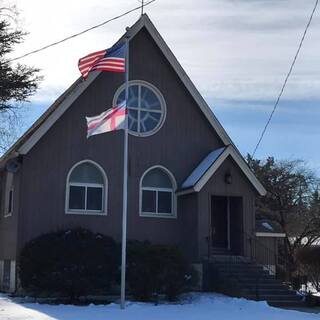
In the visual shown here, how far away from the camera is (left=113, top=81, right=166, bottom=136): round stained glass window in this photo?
22500 mm

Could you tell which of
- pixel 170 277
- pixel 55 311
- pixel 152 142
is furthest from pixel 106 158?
pixel 55 311

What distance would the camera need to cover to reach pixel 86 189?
2152cm

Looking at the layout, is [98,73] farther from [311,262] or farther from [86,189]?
[311,262]

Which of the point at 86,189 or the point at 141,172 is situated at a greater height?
the point at 141,172

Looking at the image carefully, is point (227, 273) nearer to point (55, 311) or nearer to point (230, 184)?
point (230, 184)

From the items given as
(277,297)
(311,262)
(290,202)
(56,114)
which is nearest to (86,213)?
(56,114)

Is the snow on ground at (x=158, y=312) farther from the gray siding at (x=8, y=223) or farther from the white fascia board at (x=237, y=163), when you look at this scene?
the white fascia board at (x=237, y=163)

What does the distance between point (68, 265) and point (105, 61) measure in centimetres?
584

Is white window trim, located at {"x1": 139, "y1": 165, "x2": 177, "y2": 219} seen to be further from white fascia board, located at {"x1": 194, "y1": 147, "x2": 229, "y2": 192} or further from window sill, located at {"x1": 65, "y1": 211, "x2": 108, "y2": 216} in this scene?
white fascia board, located at {"x1": 194, "y1": 147, "x2": 229, "y2": 192}

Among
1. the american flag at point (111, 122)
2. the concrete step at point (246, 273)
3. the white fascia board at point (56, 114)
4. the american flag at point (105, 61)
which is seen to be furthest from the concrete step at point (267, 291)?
the white fascia board at point (56, 114)

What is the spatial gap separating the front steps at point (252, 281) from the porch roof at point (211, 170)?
253 centimetres

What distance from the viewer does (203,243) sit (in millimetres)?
21438

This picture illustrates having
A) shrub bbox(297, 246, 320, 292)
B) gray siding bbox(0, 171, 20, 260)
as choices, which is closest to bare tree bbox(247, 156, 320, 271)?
shrub bbox(297, 246, 320, 292)

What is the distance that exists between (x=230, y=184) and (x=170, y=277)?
5387 mm
